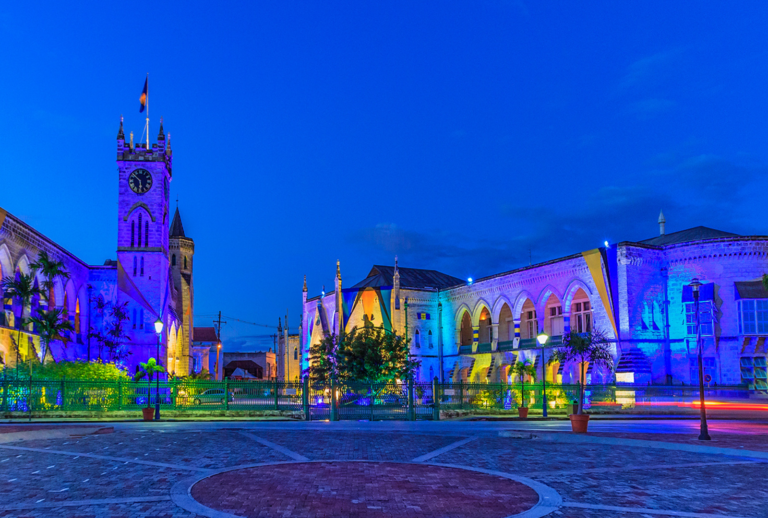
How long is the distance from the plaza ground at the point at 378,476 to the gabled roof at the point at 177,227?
76719 millimetres

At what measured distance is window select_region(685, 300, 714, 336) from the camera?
141 feet

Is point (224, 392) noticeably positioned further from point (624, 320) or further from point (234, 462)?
point (624, 320)

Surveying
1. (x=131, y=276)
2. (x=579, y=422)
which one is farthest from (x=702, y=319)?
(x=131, y=276)

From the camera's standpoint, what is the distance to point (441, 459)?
13.6m

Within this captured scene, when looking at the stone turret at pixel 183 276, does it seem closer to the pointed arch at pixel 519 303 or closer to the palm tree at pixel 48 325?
the palm tree at pixel 48 325

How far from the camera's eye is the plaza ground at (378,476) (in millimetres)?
8609

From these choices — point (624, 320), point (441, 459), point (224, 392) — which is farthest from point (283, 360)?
point (441, 459)

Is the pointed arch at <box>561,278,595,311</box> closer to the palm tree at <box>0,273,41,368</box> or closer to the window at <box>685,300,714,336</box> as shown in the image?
the window at <box>685,300,714,336</box>

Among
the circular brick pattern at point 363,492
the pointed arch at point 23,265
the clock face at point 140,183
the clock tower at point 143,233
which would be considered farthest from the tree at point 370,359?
the clock face at point 140,183

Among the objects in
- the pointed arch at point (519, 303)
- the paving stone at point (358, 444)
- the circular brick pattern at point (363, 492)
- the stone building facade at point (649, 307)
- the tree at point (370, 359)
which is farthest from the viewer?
the pointed arch at point (519, 303)

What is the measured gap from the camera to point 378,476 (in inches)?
438

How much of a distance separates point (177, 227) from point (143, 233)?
32535 millimetres

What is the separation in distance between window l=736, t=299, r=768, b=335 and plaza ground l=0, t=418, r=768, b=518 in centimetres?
2714

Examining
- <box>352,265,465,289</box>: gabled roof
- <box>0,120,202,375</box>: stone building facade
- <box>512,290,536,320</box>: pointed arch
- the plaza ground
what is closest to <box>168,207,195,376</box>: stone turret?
<box>0,120,202,375</box>: stone building facade
